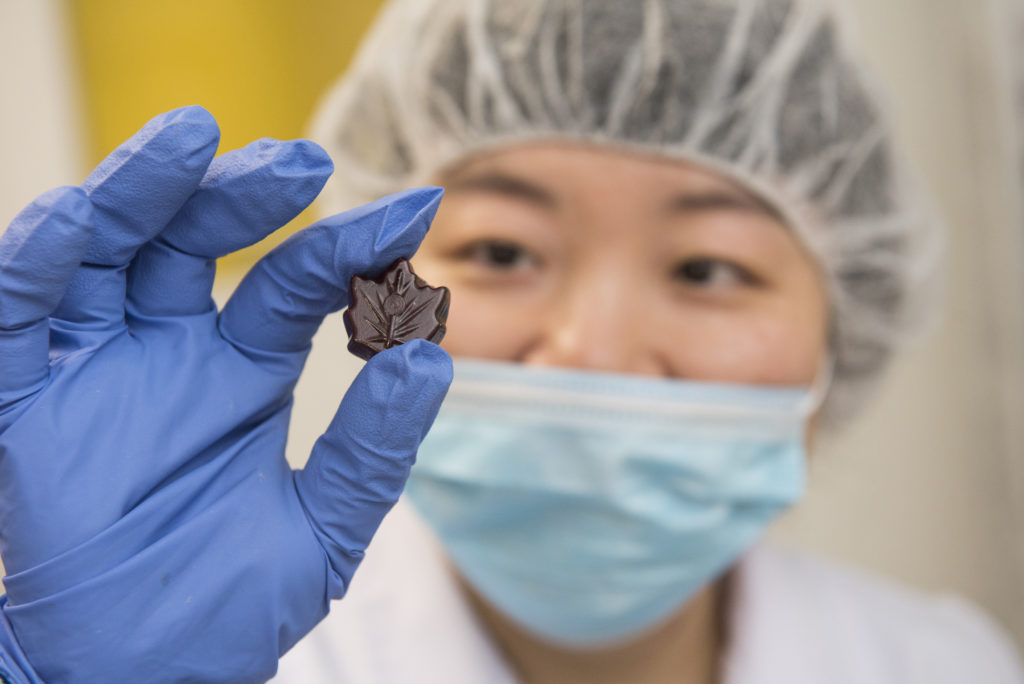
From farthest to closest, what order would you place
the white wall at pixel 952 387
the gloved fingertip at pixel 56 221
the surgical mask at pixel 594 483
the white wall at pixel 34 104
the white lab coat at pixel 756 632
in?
the white wall at pixel 952 387 → the white wall at pixel 34 104 → the white lab coat at pixel 756 632 → the surgical mask at pixel 594 483 → the gloved fingertip at pixel 56 221

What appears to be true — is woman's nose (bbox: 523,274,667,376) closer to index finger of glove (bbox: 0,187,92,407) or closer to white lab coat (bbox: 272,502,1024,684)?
white lab coat (bbox: 272,502,1024,684)

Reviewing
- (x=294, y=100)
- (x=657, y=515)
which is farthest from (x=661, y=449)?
(x=294, y=100)

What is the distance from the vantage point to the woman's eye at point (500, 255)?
1.04 metres

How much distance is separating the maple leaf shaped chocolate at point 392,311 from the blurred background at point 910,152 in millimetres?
929

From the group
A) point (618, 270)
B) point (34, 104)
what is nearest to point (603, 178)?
point (618, 270)

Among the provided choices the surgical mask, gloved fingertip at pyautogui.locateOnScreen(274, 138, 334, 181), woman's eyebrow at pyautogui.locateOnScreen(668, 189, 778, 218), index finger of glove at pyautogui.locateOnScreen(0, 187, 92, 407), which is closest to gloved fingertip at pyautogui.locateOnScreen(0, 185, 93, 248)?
index finger of glove at pyautogui.locateOnScreen(0, 187, 92, 407)

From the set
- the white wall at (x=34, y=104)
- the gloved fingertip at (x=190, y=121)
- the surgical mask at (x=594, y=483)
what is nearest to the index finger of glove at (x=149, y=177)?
the gloved fingertip at (x=190, y=121)

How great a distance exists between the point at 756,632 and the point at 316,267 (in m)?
0.95

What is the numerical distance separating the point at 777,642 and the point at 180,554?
3.15ft

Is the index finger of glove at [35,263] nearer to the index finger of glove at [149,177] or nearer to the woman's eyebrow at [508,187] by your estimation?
the index finger of glove at [149,177]

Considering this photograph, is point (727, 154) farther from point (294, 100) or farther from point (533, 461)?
point (294, 100)

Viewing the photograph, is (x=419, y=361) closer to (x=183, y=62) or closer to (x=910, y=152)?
(x=183, y=62)

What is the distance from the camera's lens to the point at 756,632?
1.23 metres

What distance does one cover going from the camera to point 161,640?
0.53 meters
